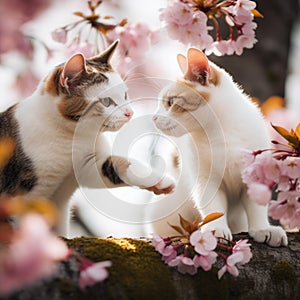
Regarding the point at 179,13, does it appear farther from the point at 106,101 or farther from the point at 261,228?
the point at 261,228

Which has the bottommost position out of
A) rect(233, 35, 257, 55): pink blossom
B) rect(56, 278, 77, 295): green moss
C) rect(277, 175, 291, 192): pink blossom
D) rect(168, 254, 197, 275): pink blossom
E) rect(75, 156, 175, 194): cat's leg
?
rect(75, 156, 175, 194): cat's leg

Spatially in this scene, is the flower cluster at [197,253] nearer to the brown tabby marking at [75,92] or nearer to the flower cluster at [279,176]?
the flower cluster at [279,176]

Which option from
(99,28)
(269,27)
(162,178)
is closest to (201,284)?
(162,178)

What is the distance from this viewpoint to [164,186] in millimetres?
2096

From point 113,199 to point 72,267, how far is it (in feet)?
2.07

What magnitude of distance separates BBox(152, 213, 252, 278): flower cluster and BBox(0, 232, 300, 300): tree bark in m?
0.03

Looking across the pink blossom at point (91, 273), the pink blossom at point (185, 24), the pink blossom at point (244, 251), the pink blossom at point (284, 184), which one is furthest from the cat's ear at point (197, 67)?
the pink blossom at point (91, 273)

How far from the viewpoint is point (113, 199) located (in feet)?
6.73

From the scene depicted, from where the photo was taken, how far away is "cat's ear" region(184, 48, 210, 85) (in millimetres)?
2088

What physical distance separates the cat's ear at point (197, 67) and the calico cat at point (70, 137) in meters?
0.25

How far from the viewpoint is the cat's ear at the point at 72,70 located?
197 cm

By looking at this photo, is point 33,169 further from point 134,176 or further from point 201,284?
point 201,284

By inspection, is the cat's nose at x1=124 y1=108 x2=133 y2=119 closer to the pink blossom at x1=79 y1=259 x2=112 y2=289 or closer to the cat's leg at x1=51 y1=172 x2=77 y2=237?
the cat's leg at x1=51 y1=172 x2=77 y2=237

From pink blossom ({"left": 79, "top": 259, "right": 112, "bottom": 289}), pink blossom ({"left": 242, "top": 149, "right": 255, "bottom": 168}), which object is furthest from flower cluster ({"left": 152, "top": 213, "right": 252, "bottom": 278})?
pink blossom ({"left": 79, "top": 259, "right": 112, "bottom": 289})
